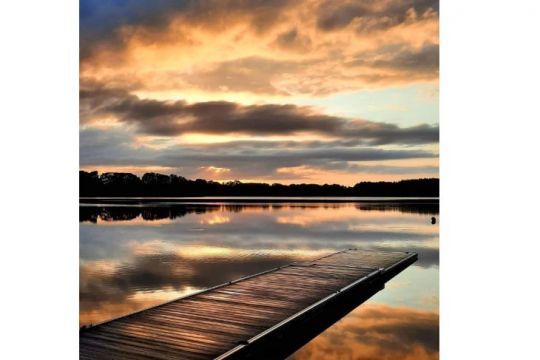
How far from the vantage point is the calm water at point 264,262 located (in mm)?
4172

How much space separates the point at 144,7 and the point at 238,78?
1.47 metres

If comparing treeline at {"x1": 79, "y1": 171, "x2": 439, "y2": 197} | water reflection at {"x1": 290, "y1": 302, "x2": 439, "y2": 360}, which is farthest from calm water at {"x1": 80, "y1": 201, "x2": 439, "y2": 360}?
treeline at {"x1": 79, "y1": 171, "x2": 439, "y2": 197}

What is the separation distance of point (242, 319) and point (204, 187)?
977 cm

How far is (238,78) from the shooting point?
653cm

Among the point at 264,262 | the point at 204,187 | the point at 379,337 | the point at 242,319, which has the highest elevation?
the point at 204,187

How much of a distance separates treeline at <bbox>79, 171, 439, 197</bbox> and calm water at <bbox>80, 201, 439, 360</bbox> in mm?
805

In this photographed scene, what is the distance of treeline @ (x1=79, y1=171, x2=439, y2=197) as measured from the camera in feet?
22.5

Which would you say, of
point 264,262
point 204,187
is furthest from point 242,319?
point 204,187

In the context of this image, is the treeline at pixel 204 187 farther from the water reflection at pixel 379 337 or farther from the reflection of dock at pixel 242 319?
the reflection of dock at pixel 242 319

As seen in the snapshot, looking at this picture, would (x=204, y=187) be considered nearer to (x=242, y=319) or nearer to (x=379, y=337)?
(x=379, y=337)

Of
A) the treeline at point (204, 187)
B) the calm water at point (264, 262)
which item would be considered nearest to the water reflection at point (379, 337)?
the calm water at point (264, 262)

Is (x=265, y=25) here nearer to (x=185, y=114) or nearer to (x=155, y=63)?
(x=155, y=63)

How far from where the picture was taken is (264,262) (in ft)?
25.5
